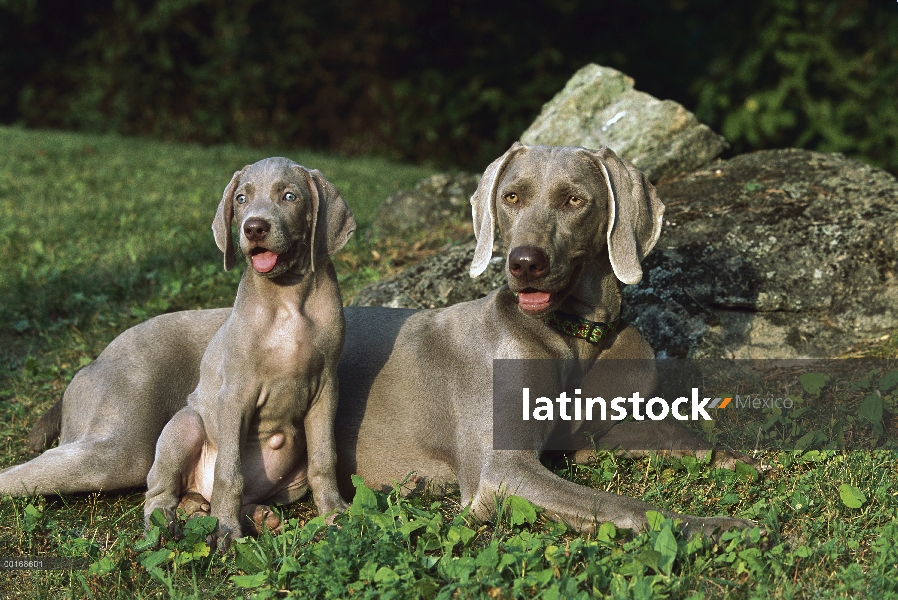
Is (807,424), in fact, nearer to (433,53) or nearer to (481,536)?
(481,536)

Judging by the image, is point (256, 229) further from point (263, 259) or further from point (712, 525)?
point (712, 525)

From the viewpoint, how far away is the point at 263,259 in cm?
332

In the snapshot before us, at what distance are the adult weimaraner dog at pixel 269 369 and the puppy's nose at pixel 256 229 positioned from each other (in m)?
0.01

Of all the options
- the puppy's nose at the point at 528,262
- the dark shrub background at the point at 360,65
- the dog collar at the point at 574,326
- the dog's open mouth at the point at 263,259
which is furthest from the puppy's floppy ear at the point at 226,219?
the dark shrub background at the point at 360,65

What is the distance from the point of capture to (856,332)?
493cm

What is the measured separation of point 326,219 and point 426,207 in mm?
3686

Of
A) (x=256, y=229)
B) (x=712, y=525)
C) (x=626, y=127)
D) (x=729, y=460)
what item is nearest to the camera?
(x=712, y=525)

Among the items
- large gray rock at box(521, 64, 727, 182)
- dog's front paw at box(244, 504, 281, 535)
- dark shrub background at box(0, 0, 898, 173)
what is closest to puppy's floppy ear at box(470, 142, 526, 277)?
dog's front paw at box(244, 504, 281, 535)

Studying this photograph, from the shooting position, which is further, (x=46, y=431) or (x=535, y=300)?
(x=46, y=431)

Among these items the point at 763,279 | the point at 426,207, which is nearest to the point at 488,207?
the point at 763,279

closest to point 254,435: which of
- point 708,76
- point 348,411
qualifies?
point 348,411

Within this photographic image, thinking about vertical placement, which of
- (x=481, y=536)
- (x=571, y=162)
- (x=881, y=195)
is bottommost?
(x=481, y=536)

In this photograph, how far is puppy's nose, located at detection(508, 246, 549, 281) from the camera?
334 centimetres

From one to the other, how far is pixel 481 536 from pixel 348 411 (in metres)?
0.91
